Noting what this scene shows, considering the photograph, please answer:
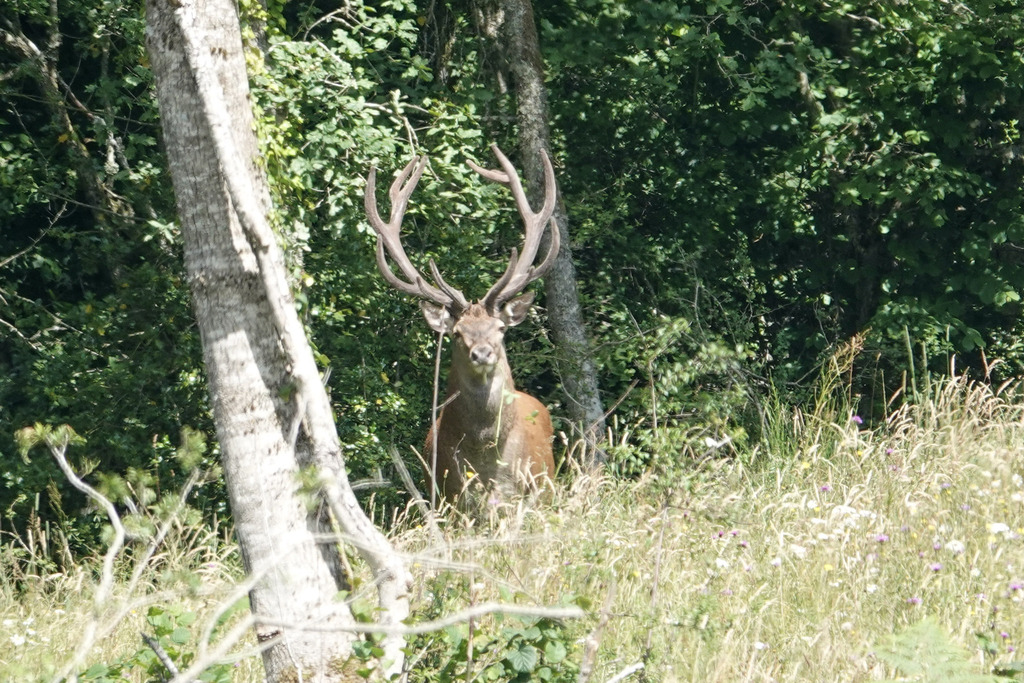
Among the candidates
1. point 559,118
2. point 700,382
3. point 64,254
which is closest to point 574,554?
point 700,382

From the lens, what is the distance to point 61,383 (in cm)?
905

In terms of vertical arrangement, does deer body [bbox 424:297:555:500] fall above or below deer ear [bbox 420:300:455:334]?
below

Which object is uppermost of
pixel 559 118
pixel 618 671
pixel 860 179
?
pixel 559 118

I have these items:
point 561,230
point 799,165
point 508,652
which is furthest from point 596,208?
point 508,652

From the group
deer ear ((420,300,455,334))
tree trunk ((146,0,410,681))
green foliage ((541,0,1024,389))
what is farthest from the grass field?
green foliage ((541,0,1024,389))

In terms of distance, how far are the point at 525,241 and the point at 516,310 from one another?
43 cm

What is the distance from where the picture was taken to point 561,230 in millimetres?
9273

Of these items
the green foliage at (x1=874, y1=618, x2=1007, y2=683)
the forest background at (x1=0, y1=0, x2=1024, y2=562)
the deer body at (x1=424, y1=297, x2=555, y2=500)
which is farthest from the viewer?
the forest background at (x1=0, y1=0, x2=1024, y2=562)

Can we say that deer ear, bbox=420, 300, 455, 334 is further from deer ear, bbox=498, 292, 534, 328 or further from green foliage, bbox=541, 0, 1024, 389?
green foliage, bbox=541, 0, 1024, 389

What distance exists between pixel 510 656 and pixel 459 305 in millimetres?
4257

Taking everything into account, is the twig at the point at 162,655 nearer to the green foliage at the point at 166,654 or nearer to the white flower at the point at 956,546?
the green foliage at the point at 166,654

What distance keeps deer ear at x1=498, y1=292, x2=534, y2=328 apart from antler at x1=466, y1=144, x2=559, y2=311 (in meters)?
0.05

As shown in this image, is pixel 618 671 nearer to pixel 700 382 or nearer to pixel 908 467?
pixel 908 467

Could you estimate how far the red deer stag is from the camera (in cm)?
783
